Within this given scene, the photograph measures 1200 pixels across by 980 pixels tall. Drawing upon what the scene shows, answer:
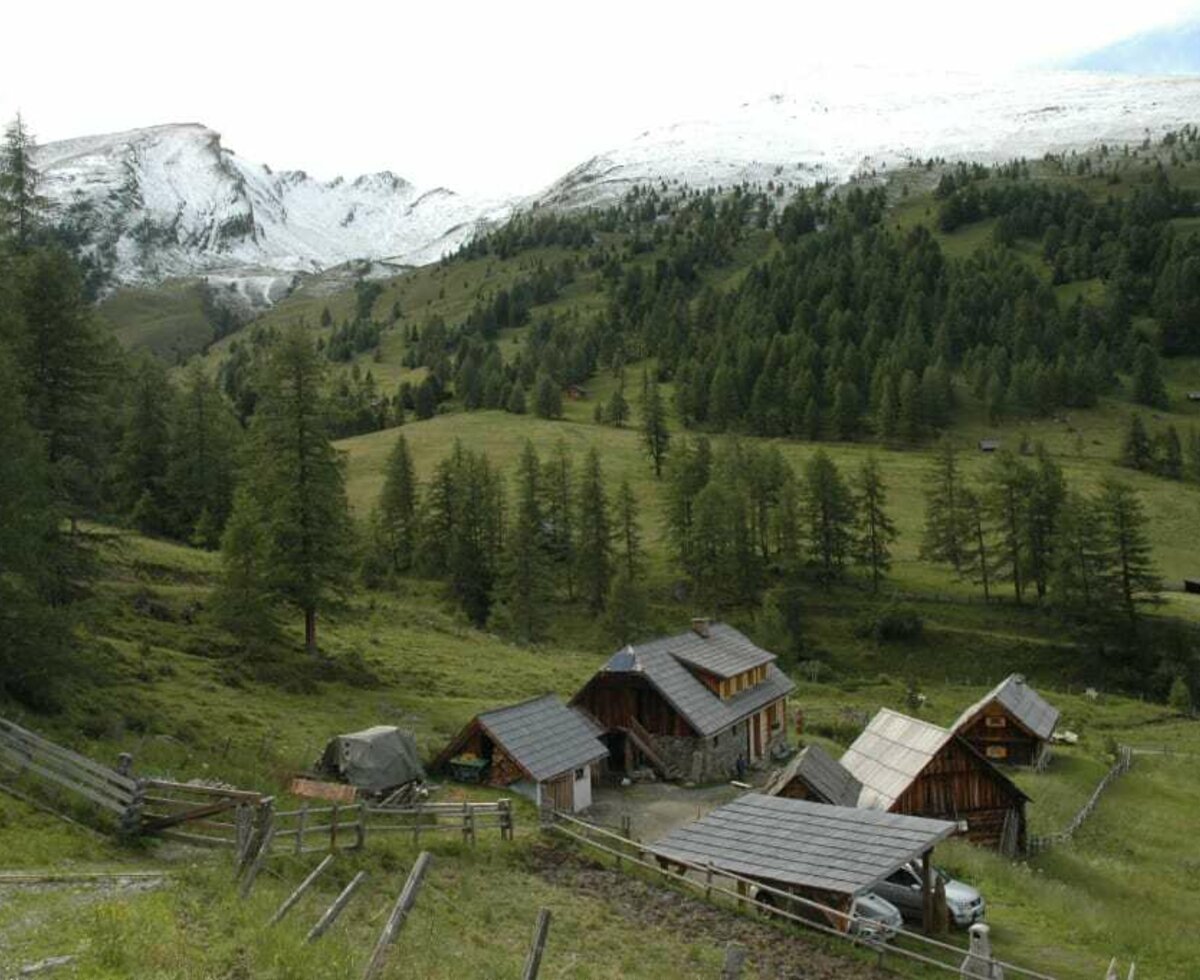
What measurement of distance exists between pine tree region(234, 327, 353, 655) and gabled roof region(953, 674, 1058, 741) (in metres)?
33.2

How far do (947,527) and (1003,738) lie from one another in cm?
3963

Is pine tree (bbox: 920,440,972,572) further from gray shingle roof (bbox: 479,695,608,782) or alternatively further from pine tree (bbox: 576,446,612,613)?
gray shingle roof (bbox: 479,695,608,782)

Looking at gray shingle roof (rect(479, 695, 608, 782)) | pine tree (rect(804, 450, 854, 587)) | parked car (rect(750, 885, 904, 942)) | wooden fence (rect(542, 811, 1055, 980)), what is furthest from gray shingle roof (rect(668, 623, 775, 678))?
pine tree (rect(804, 450, 854, 587))

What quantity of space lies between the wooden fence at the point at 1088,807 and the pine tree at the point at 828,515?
35.3 meters

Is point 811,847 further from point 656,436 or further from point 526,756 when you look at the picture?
point 656,436

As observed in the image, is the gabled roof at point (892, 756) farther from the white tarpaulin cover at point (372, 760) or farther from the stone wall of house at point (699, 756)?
the white tarpaulin cover at point (372, 760)

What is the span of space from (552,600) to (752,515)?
21.2 metres

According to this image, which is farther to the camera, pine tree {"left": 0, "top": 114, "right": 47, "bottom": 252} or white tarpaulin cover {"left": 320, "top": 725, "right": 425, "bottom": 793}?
pine tree {"left": 0, "top": 114, "right": 47, "bottom": 252}

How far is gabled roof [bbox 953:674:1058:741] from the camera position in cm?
5250

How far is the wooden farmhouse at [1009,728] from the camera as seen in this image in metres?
52.7

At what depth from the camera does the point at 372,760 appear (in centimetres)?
3198

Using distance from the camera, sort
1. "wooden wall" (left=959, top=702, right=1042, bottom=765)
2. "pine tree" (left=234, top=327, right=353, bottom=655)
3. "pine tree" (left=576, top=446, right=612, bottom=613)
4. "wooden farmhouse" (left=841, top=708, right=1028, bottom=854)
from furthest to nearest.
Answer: "pine tree" (left=576, top=446, right=612, bottom=613), "wooden wall" (left=959, top=702, right=1042, bottom=765), "pine tree" (left=234, top=327, right=353, bottom=655), "wooden farmhouse" (left=841, top=708, right=1028, bottom=854)

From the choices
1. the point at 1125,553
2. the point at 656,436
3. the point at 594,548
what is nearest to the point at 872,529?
the point at 1125,553

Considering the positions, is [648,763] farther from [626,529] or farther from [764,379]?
[764,379]
